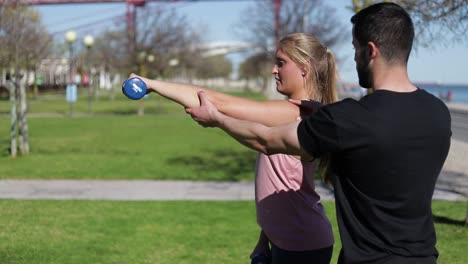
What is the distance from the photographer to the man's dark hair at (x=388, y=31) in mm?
2012

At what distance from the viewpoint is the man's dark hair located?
201cm

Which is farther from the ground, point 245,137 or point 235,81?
point 245,137

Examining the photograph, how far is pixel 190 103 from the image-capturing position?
2.26m

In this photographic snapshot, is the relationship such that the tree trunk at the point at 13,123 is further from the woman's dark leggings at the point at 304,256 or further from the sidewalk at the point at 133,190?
the woman's dark leggings at the point at 304,256

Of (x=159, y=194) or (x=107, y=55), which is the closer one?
(x=159, y=194)

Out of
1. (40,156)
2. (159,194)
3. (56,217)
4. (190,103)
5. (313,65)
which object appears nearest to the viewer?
(190,103)

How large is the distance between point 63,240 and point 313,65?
4773mm

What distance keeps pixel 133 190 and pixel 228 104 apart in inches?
306

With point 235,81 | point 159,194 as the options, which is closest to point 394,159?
point 159,194

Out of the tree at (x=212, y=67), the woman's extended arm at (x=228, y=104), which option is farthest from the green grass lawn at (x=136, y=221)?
the tree at (x=212, y=67)

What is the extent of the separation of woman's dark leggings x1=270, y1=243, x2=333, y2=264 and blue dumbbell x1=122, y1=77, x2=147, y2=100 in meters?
1.00

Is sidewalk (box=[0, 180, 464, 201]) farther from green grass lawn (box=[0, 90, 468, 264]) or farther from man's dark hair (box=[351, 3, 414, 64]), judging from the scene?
man's dark hair (box=[351, 3, 414, 64])

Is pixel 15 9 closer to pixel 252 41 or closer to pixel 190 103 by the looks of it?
pixel 190 103

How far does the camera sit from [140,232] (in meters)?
7.04
